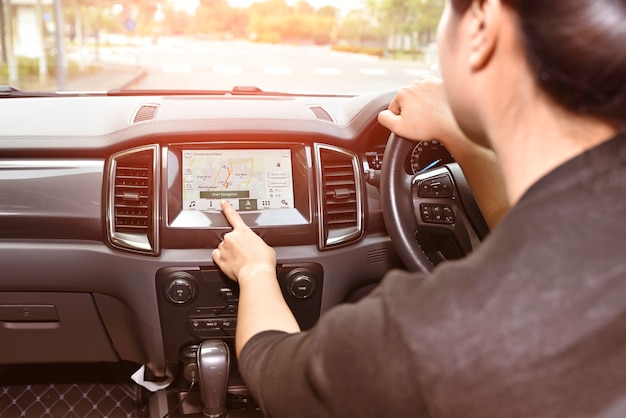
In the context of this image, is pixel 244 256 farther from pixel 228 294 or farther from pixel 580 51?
pixel 580 51

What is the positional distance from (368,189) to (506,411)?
1573mm

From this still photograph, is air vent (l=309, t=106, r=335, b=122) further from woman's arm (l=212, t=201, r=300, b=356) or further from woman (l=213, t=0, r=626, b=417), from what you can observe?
woman (l=213, t=0, r=626, b=417)

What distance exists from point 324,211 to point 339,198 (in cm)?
7

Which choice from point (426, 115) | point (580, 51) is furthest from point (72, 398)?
point (580, 51)

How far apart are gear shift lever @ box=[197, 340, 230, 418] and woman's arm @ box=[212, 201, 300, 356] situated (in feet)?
1.51

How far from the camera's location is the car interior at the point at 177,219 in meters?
2.23

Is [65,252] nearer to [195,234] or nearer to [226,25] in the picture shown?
[195,234]

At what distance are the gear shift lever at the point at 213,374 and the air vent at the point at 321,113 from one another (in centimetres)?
86

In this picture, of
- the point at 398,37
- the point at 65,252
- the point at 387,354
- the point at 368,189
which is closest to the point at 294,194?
the point at 368,189

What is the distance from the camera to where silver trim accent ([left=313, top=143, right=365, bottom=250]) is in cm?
229

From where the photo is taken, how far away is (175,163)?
7.30 ft

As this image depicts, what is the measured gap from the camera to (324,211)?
230 cm

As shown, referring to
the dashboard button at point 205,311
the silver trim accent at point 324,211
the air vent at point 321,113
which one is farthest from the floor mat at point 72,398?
the air vent at point 321,113

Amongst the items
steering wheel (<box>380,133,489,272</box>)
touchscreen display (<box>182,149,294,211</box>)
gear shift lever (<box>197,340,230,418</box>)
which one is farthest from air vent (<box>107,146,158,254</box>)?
steering wheel (<box>380,133,489,272</box>)
